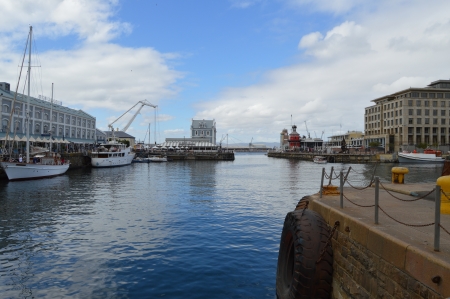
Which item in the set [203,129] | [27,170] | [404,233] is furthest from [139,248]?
[203,129]

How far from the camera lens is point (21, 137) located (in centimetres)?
5872

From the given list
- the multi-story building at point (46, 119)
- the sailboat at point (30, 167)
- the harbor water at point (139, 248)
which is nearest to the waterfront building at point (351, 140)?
the multi-story building at point (46, 119)

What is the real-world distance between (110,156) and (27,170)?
31584 mm

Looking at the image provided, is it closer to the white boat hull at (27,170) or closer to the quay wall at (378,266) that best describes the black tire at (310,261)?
the quay wall at (378,266)

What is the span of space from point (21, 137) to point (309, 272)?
6389 cm

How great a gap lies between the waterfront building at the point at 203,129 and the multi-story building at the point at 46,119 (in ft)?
284

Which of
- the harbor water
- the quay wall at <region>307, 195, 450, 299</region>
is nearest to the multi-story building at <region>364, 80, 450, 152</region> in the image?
the harbor water

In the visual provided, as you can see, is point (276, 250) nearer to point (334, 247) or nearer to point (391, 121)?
point (334, 247)

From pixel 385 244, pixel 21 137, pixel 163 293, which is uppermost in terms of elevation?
pixel 21 137

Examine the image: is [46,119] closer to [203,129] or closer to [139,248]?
[139,248]

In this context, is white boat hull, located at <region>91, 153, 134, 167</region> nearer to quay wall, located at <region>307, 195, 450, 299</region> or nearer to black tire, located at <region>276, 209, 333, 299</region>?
black tire, located at <region>276, 209, 333, 299</region>

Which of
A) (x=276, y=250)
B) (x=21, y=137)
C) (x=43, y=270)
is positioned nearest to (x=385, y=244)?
(x=276, y=250)

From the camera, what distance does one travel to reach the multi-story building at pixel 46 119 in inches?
2460

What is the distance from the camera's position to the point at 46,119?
77.1m
